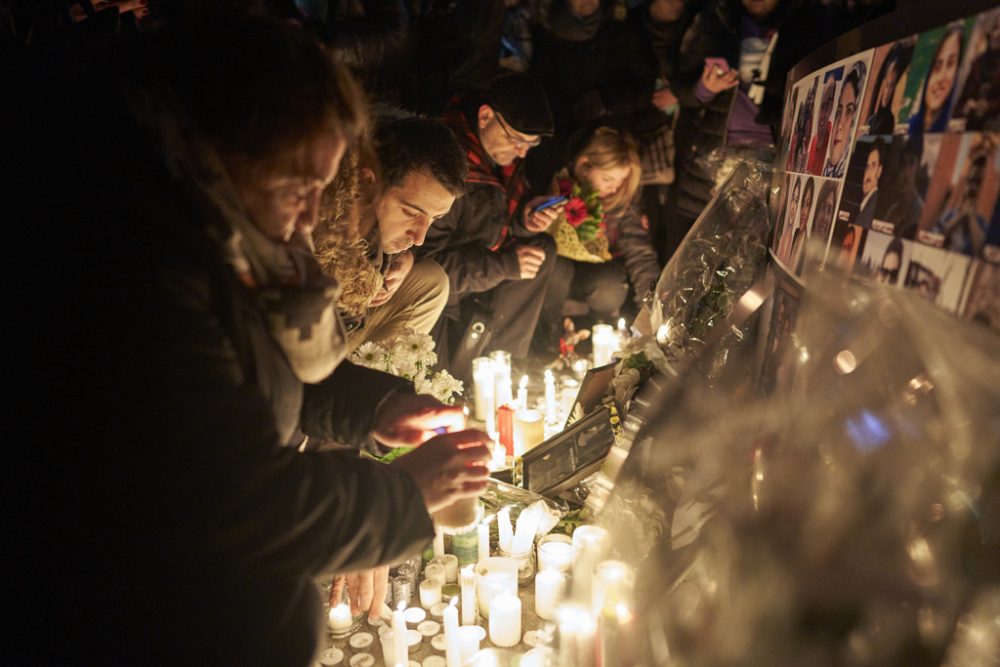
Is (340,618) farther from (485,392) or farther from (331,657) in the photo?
(485,392)

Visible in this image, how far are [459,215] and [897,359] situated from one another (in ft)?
9.72

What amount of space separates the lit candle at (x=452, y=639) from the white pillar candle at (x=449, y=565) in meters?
0.35

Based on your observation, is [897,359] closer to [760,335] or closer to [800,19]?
[760,335]

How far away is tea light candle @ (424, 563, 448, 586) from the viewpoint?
2139mm

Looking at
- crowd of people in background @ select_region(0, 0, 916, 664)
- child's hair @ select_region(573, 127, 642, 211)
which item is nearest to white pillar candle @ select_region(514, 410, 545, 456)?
child's hair @ select_region(573, 127, 642, 211)

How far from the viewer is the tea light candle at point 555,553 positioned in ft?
6.88

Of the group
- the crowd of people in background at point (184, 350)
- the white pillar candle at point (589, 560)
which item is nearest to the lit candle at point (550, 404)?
the white pillar candle at point (589, 560)

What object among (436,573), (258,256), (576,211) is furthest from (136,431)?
(576,211)

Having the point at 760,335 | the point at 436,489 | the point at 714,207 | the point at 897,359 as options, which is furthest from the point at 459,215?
the point at 897,359

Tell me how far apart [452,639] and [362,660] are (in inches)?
11.4

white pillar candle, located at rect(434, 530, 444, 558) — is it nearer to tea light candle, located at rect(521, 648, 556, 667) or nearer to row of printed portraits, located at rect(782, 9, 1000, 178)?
tea light candle, located at rect(521, 648, 556, 667)

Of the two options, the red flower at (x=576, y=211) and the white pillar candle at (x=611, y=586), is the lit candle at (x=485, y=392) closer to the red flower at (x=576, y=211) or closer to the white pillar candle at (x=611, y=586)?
the red flower at (x=576, y=211)

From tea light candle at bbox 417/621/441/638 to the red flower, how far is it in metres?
2.83

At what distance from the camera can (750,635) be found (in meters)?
0.98
